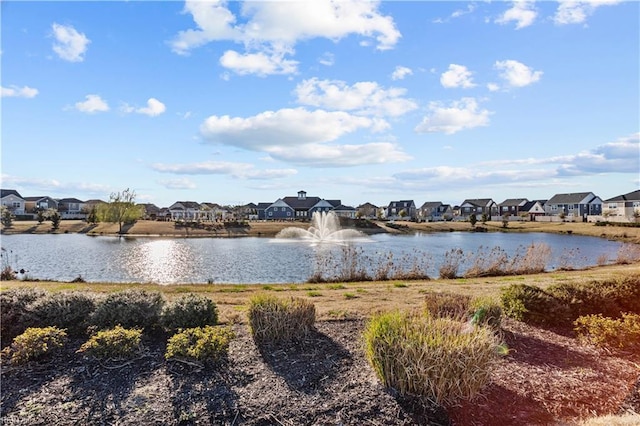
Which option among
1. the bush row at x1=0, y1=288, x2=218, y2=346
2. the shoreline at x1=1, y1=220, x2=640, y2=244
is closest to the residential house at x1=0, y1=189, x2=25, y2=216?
the shoreline at x1=1, y1=220, x2=640, y2=244

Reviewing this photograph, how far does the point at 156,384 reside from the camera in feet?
16.7

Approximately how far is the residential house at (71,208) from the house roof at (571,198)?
376 ft

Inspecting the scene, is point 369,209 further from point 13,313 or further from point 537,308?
point 13,313

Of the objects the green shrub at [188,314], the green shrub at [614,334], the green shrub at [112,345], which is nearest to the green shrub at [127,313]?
the green shrub at [188,314]

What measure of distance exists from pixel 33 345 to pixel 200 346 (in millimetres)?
2333

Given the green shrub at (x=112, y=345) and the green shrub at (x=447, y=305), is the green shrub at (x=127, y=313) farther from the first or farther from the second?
the green shrub at (x=447, y=305)

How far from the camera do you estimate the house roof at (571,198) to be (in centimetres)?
9238

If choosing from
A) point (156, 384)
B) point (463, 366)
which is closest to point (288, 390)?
point (156, 384)

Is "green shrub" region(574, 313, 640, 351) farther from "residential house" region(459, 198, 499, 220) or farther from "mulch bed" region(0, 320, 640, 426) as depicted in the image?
"residential house" region(459, 198, 499, 220)

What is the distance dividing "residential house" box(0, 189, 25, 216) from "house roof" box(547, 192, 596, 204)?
4910 inches

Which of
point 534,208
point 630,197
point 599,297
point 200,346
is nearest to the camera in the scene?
point 200,346

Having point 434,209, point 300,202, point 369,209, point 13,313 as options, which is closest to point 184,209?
point 300,202

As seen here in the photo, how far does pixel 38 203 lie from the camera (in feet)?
346

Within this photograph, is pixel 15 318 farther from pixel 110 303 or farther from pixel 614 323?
pixel 614 323
